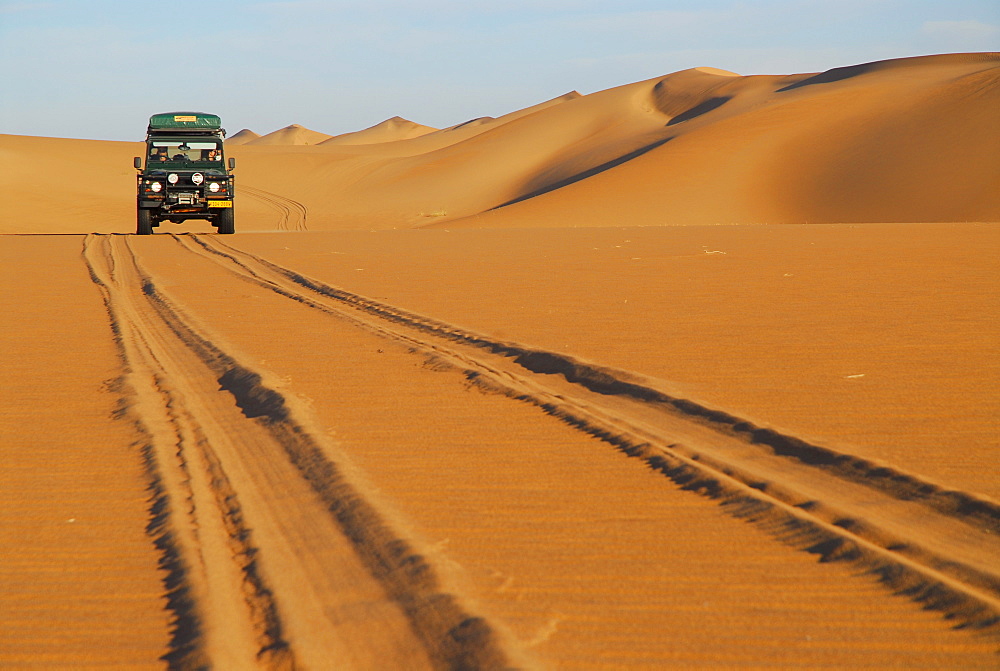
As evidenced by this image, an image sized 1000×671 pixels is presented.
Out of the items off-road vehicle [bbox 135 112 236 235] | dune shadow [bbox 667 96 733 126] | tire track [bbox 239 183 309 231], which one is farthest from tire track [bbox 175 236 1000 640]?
dune shadow [bbox 667 96 733 126]

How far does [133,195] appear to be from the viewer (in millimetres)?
54188

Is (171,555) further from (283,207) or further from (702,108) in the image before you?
(702,108)

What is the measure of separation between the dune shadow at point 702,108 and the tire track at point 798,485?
214 feet

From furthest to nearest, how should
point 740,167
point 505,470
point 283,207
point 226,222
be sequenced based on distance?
point 283,207 < point 740,167 < point 226,222 < point 505,470

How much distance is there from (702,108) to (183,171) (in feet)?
179

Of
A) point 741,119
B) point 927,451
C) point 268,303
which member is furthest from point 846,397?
point 741,119

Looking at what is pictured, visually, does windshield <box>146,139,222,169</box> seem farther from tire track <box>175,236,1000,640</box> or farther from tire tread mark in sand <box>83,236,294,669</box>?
tire track <box>175,236,1000,640</box>

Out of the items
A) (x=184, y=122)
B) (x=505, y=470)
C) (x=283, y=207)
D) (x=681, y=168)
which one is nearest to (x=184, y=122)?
(x=184, y=122)

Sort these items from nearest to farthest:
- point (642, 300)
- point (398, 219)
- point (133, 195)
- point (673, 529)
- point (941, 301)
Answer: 1. point (673, 529)
2. point (941, 301)
3. point (642, 300)
4. point (398, 219)
5. point (133, 195)

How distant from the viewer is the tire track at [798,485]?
3.61 meters

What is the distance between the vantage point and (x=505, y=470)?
505 cm

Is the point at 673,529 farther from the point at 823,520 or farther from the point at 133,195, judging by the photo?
the point at 133,195

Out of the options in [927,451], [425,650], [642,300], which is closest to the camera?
[425,650]

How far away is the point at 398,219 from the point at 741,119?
1810 cm
